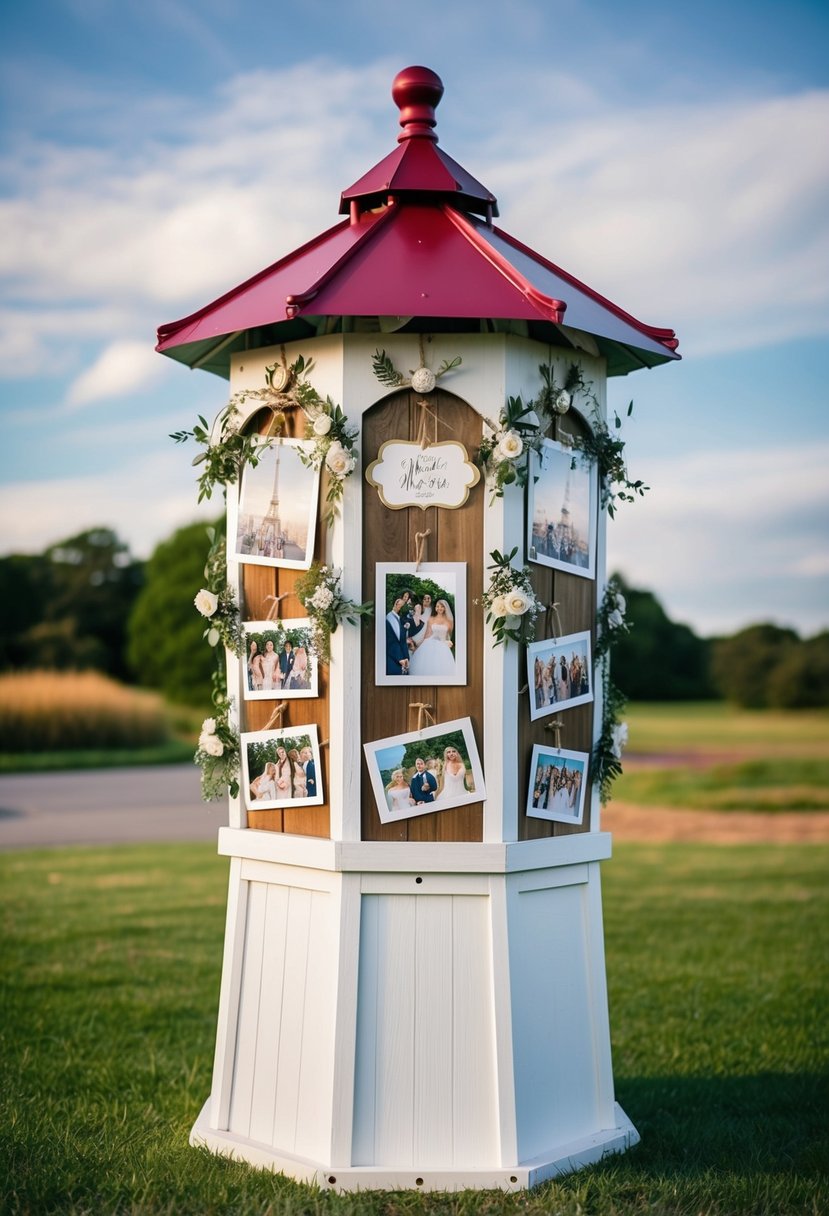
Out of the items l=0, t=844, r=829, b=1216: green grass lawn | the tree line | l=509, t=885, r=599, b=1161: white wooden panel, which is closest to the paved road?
l=0, t=844, r=829, b=1216: green grass lawn

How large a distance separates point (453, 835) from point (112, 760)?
19824 mm

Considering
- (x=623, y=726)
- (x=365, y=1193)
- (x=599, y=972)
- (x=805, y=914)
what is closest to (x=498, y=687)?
(x=623, y=726)

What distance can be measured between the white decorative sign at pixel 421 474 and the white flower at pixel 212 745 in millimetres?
1225

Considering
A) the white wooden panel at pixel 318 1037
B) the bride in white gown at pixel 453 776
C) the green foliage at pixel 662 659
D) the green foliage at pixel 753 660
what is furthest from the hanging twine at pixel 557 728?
the green foliage at pixel 662 659

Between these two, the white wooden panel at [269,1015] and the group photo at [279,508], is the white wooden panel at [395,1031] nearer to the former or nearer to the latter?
the white wooden panel at [269,1015]

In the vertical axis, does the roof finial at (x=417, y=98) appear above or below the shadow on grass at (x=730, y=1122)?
above

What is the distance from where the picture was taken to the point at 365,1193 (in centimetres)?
435

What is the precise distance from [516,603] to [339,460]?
83cm

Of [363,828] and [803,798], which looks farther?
[803,798]

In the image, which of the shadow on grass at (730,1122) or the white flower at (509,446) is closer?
the white flower at (509,446)

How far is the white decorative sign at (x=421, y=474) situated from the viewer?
4.56 metres

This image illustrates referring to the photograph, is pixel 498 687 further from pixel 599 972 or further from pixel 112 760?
pixel 112 760

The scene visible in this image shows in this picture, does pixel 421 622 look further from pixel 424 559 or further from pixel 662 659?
pixel 662 659

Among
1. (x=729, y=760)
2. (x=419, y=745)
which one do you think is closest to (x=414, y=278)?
(x=419, y=745)
